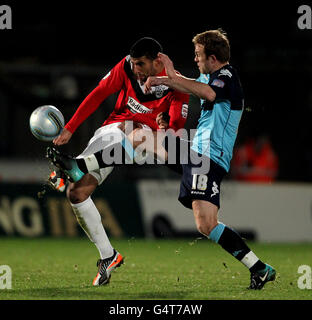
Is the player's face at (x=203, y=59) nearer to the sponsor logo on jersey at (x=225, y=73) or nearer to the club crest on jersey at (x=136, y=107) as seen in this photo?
the sponsor logo on jersey at (x=225, y=73)

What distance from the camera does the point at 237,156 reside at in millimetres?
14609

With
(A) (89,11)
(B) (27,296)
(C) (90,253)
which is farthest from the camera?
(A) (89,11)

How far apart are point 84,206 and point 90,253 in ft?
10.7

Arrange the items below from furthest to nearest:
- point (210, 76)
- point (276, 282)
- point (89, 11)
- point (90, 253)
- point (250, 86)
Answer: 1. point (89, 11)
2. point (250, 86)
3. point (90, 253)
4. point (276, 282)
5. point (210, 76)

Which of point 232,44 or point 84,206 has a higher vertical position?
point 232,44

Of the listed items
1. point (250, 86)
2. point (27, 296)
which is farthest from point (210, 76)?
point (250, 86)

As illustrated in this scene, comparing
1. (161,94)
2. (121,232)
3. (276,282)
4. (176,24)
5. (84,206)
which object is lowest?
(121,232)

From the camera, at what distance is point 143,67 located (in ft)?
22.2

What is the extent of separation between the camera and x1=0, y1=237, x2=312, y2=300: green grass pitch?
6.05 m

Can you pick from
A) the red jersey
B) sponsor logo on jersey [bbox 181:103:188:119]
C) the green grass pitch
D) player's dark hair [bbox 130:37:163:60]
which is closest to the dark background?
the green grass pitch

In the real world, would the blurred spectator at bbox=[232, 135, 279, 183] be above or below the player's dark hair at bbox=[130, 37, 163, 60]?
below

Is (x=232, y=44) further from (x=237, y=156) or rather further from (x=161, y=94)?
(x=161, y=94)

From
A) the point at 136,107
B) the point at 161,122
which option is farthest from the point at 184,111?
the point at 136,107

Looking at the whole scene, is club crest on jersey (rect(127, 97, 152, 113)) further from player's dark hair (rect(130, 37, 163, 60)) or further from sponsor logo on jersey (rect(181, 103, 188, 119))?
player's dark hair (rect(130, 37, 163, 60))
